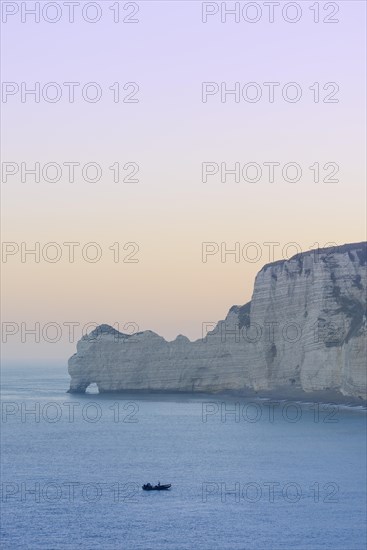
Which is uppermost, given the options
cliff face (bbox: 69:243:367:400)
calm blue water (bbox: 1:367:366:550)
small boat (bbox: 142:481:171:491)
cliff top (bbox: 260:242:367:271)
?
cliff top (bbox: 260:242:367:271)

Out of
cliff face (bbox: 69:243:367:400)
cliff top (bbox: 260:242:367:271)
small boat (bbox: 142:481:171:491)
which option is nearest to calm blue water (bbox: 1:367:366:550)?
small boat (bbox: 142:481:171:491)

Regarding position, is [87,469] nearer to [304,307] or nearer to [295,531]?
[295,531]

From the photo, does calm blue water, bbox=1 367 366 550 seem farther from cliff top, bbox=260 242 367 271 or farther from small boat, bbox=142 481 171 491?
cliff top, bbox=260 242 367 271

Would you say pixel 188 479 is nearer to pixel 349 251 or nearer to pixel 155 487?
pixel 155 487

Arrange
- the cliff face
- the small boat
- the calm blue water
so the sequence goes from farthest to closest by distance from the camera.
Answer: the cliff face → the small boat → the calm blue water

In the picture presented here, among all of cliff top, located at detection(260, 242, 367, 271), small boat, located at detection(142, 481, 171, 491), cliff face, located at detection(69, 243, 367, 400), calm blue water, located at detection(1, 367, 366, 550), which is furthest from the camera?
cliff top, located at detection(260, 242, 367, 271)

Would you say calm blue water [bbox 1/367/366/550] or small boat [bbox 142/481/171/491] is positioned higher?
small boat [bbox 142/481/171/491]

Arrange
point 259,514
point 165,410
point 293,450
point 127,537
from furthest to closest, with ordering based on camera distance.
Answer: point 165,410 → point 293,450 → point 259,514 → point 127,537

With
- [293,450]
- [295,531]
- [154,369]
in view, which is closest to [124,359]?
[154,369]
